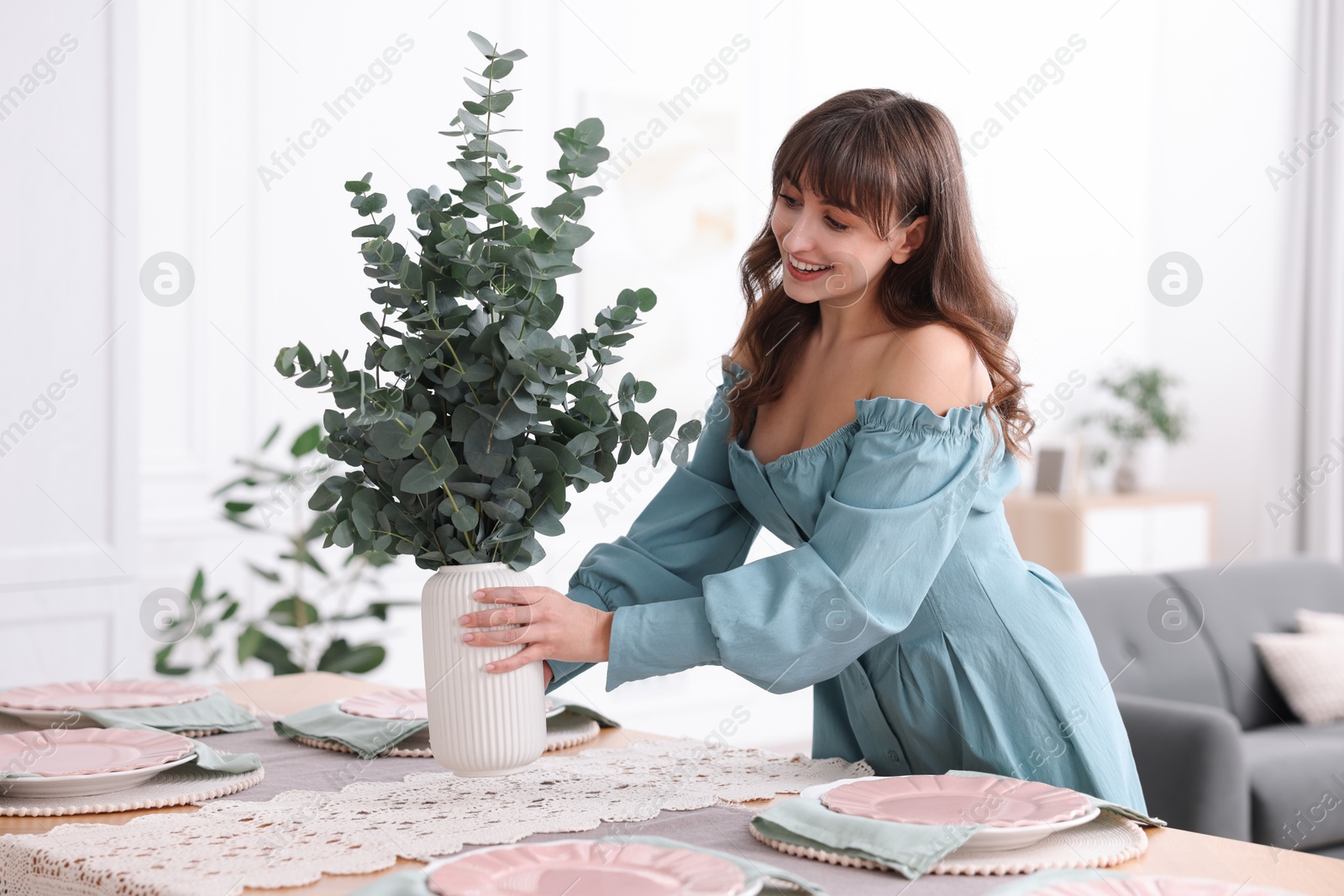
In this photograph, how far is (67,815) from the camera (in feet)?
3.70

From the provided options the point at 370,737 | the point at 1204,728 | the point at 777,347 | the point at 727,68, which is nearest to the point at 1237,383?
the point at 727,68

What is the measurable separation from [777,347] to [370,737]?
0.68 m

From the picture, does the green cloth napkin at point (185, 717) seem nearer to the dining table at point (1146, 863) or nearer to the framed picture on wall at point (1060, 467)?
the dining table at point (1146, 863)

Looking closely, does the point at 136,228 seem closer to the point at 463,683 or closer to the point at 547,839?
the point at 463,683

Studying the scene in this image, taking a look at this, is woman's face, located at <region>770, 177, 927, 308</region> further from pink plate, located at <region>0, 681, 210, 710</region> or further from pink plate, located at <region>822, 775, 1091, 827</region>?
pink plate, located at <region>0, 681, 210, 710</region>

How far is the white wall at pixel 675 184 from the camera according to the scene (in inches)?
133

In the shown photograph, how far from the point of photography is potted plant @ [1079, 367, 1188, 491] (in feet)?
18.1

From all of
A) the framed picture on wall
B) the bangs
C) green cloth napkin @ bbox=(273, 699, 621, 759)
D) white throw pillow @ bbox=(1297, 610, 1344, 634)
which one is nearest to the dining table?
green cloth napkin @ bbox=(273, 699, 621, 759)

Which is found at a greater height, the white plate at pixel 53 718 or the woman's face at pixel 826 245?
the woman's face at pixel 826 245

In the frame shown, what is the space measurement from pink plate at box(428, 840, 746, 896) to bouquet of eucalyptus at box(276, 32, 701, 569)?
330mm

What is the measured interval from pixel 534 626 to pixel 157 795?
1.28 ft

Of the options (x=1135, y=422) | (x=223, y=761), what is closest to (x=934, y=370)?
(x=223, y=761)

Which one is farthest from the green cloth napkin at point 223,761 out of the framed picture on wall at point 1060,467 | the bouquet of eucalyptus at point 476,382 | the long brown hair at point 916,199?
the framed picture on wall at point 1060,467

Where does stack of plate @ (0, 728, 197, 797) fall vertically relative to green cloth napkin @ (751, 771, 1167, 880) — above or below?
above
